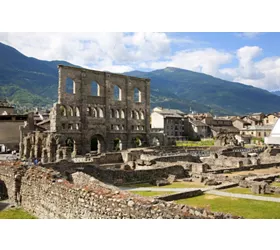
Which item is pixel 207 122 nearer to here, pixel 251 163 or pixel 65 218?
pixel 251 163

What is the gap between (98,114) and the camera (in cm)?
6259

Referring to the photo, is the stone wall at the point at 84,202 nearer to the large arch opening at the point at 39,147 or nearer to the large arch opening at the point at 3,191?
the large arch opening at the point at 3,191

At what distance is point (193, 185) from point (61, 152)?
64.3 feet

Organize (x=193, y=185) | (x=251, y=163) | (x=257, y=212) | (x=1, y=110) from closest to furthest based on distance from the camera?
(x=257, y=212)
(x=193, y=185)
(x=251, y=163)
(x=1, y=110)

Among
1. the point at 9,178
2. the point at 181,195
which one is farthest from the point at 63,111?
the point at 9,178

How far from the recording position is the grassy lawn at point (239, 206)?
45.9ft

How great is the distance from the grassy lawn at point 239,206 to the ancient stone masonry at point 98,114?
3512 centimetres

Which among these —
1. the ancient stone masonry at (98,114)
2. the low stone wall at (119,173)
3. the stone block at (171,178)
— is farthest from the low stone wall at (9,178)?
the ancient stone masonry at (98,114)

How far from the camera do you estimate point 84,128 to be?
5897cm

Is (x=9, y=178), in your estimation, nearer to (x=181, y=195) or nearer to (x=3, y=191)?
(x=3, y=191)

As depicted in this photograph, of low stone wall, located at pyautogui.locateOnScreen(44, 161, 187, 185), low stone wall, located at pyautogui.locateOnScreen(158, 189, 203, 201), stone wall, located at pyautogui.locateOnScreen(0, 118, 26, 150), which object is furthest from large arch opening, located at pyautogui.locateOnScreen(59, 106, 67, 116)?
low stone wall, located at pyautogui.locateOnScreen(158, 189, 203, 201)

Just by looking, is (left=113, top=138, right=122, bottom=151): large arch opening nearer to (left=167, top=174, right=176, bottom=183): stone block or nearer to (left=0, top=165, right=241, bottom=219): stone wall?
(left=167, top=174, right=176, bottom=183): stone block

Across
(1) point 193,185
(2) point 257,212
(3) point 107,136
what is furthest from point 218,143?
(2) point 257,212

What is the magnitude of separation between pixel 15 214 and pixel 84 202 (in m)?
3.91
